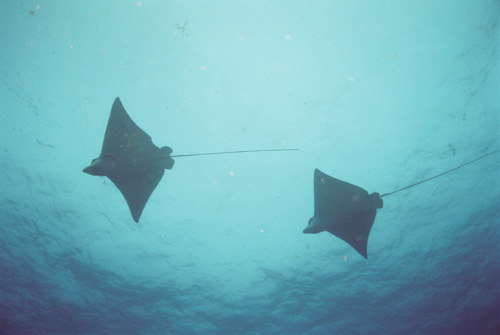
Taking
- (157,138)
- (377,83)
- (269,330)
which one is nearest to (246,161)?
(157,138)

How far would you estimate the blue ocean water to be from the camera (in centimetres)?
729

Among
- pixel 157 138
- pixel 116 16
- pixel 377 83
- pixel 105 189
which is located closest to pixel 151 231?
pixel 105 189

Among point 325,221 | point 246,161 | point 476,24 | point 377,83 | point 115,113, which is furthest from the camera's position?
point 246,161

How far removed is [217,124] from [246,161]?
203 cm

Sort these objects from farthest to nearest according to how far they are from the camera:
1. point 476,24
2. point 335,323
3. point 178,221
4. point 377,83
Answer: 1. point 335,323
2. point 178,221
3. point 377,83
4. point 476,24

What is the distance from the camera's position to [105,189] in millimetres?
10359

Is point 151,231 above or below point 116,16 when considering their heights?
below

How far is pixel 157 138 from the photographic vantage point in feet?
29.8

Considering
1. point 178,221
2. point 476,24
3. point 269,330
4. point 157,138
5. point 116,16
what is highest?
point 116,16

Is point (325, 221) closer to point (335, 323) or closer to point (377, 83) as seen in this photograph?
point (377, 83)

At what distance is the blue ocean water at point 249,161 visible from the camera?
729 cm

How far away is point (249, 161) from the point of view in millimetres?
10008

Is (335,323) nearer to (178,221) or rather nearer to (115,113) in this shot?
(178,221)

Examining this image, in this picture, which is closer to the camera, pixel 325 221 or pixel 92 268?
pixel 325 221
